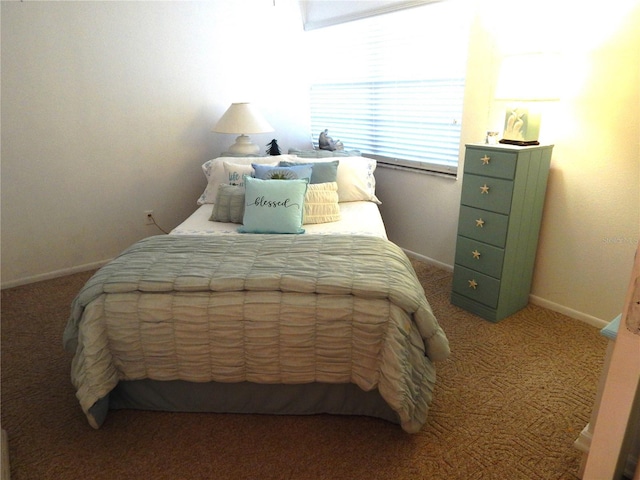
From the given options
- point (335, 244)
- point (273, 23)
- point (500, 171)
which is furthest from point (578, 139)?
point (273, 23)

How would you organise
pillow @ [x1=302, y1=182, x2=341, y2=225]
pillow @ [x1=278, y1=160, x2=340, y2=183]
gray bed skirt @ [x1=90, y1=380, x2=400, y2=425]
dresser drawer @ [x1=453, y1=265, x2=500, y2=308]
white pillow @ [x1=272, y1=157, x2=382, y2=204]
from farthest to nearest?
1. white pillow @ [x1=272, y1=157, x2=382, y2=204]
2. pillow @ [x1=278, y1=160, x2=340, y2=183]
3. pillow @ [x1=302, y1=182, x2=341, y2=225]
4. dresser drawer @ [x1=453, y1=265, x2=500, y2=308]
5. gray bed skirt @ [x1=90, y1=380, x2=400, y2=425]

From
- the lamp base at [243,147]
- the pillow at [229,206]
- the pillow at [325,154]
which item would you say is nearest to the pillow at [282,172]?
the pillow at [229,206]

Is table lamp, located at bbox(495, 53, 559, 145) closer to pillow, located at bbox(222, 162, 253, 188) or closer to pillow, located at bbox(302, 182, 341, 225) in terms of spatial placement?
pillow, located at bbox(302, 182, 341, 225)

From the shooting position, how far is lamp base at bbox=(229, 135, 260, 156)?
132 inches

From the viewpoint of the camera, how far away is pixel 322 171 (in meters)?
2.79

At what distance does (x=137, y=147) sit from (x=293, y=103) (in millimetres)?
1434

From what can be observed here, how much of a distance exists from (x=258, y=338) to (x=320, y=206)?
113cm

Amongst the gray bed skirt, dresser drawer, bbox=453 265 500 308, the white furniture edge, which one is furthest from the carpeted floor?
the white furniture edge

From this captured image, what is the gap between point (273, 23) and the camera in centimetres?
364

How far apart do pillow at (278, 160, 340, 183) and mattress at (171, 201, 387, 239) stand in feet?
0.71

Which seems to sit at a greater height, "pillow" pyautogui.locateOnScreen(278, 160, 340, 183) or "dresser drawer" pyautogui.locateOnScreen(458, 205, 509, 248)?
"pillow" pyautogui.locateOnScreen(278, 160, 340, 183)

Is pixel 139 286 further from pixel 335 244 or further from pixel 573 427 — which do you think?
pixel 573 427

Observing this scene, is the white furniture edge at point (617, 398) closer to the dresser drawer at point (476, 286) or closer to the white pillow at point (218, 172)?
the dresser drawer at point (476, 286)

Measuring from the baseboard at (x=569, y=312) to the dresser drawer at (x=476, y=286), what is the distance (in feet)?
1.29
